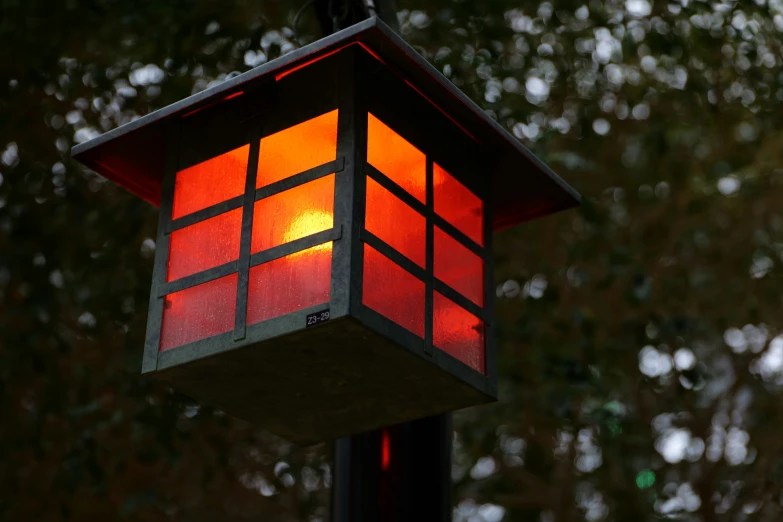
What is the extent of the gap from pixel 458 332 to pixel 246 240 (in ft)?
1.59

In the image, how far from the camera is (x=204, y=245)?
2379 millimetres

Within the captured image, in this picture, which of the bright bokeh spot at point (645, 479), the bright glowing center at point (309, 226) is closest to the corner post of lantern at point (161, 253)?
the bright glowing center at point (309, 226)

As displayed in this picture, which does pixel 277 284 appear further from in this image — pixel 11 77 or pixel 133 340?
pixel 11 77

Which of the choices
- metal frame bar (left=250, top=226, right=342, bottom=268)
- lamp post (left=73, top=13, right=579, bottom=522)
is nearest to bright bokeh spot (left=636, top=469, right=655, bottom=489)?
lamp post (left=73, top=13, right=579, bottom=522)

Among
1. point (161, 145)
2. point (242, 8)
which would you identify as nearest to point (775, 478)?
point (242, 8)

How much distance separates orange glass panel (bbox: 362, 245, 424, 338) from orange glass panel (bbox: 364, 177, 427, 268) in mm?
51

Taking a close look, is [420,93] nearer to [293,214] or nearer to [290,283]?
[293,214]

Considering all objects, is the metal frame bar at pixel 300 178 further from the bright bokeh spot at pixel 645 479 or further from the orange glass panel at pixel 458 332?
the bright bokeh spot at pixel 645 479

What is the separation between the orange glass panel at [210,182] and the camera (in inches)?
94.7

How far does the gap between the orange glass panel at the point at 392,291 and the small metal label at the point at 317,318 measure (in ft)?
0.25

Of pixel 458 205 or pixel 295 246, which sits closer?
pixel 295 246

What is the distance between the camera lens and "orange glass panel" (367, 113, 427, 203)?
90.0 inches

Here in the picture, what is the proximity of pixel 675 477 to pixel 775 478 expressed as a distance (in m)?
0.60

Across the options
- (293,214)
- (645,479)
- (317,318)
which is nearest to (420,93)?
(293,214)
